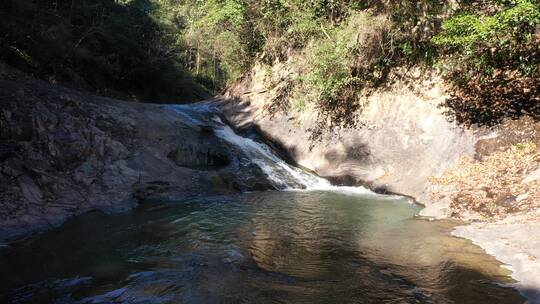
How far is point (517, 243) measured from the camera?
6.48m

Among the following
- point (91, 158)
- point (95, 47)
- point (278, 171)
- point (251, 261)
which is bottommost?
point (251, 261)

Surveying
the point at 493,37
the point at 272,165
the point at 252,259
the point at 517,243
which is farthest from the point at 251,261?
the point at 493,37

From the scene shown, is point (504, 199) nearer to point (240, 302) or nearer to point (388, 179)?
point (388, 179)

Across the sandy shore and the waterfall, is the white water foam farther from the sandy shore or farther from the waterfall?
the sandy shore

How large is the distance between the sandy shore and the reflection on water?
0.68 feet

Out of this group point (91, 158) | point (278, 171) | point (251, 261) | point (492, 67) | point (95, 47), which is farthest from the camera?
point (95, 47)

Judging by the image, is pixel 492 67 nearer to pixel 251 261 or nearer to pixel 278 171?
pixel 278 171

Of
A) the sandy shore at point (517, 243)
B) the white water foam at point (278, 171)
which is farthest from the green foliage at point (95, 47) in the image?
the sandy shore at point (517, 243)

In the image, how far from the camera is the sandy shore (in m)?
5.25

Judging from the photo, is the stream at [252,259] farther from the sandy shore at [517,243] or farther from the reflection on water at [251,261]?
the sandy shore at [517,243]

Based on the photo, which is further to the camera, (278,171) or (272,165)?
(272,165)

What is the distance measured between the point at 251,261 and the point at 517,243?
165 inches

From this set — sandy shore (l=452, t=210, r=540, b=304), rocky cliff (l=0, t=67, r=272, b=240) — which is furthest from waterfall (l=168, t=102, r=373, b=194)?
sandy shore (l=452, t=210, r=540, b=304)

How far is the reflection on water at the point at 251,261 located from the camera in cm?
522
